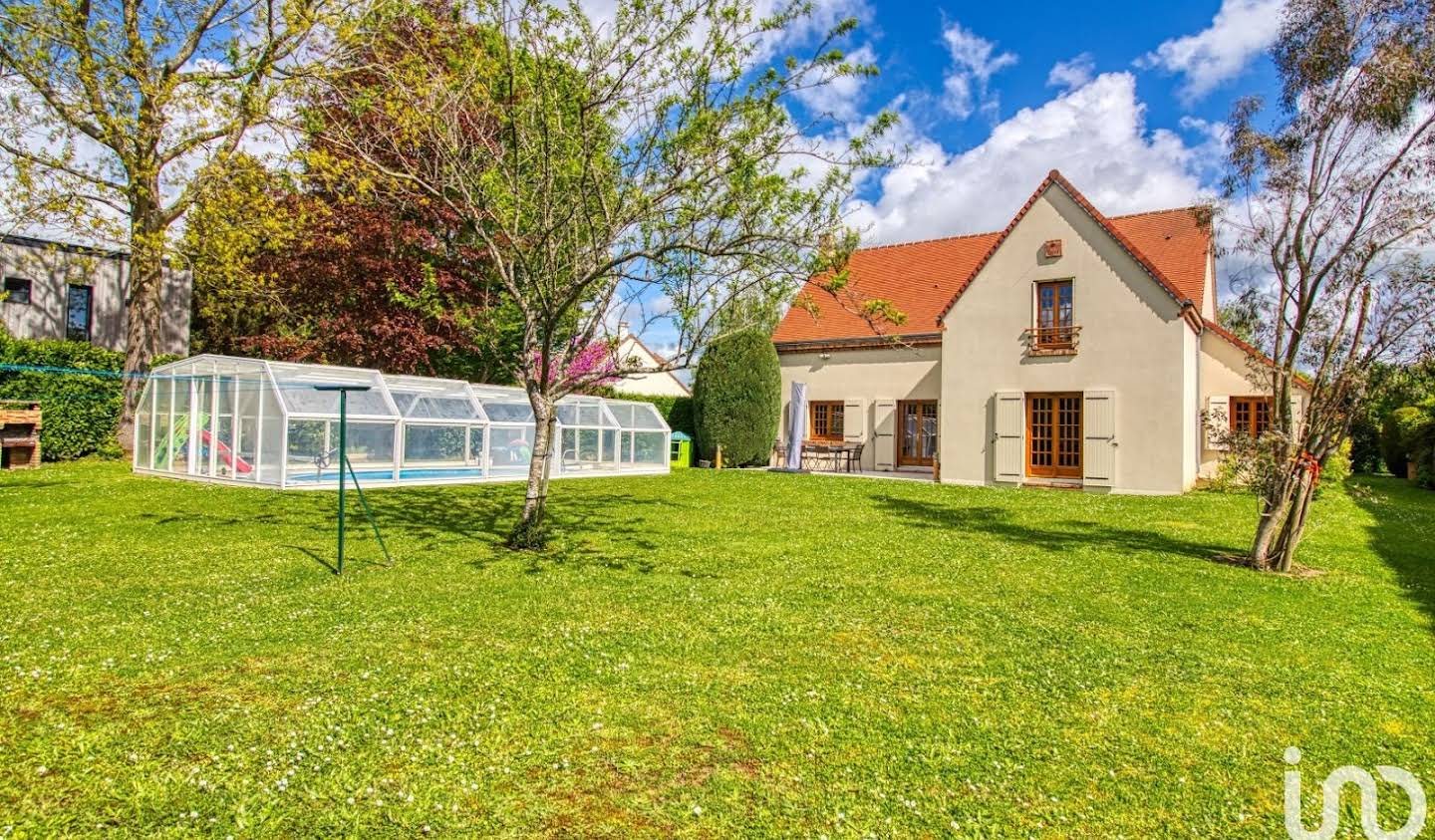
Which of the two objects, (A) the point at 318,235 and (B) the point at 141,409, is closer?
(B) the point at 141,409

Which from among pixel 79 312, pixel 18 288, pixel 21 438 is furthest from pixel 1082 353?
pixel 18 288

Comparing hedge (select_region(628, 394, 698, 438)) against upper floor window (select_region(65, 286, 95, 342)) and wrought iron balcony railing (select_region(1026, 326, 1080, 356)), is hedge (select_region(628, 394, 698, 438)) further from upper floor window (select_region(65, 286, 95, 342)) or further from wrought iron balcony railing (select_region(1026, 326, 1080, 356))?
upper floor window (select_region(65, 286, 95, 342))

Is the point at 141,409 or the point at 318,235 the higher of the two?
the point at 318,235

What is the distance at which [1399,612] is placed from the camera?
6.06 meters

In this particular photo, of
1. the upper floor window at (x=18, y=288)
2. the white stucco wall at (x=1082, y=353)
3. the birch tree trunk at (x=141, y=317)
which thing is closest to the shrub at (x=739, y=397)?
the white stucco wall at (x=1082, y=353)

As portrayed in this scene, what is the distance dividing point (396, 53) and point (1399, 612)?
15140mm

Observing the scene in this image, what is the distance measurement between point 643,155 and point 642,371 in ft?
7.13

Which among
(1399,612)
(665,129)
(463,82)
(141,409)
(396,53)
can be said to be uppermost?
(396,53)

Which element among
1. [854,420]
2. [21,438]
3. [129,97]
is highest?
[129,97]

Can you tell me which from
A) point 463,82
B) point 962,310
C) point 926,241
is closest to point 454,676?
point 463,82

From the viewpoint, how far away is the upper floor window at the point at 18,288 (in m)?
19.4

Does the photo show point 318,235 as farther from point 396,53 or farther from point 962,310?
point 962,310

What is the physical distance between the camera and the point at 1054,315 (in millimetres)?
16562

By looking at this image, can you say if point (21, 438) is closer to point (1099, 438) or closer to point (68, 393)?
point (68, 393)
